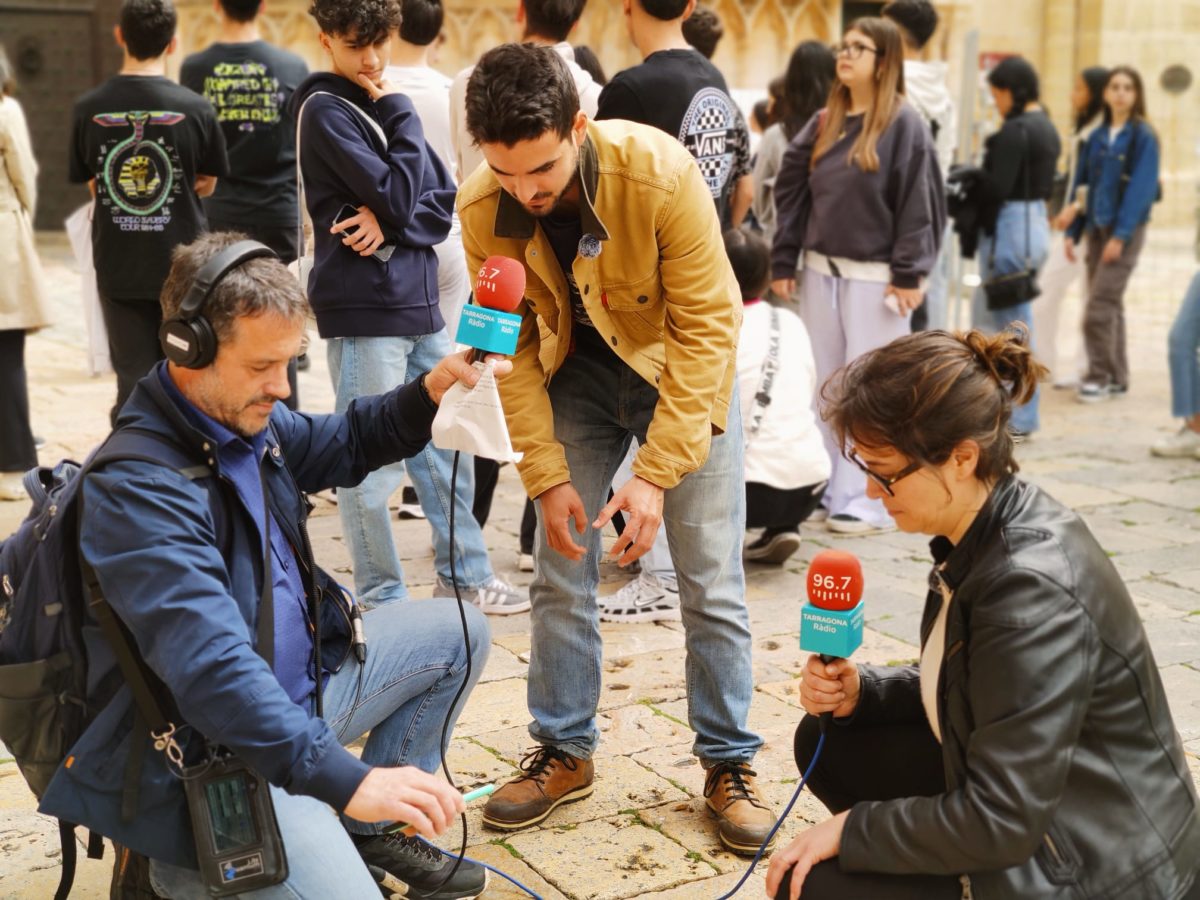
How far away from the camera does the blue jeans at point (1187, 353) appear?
25.0 ft

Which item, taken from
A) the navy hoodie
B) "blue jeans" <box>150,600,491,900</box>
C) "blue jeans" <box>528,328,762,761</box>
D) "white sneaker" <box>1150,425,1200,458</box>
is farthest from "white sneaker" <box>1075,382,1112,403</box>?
"blue jeans" <box>150,600,491,900</box>

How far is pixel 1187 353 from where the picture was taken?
301 inches

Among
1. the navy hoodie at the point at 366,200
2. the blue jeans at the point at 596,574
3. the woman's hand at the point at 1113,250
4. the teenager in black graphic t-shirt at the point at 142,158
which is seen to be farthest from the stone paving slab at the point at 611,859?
the woman's hand at the point at 1113,250

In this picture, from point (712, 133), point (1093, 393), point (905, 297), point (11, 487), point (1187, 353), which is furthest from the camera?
point (1093, 393)

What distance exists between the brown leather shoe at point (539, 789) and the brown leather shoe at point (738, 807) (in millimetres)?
325

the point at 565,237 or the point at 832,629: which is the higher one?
the point at 565,237

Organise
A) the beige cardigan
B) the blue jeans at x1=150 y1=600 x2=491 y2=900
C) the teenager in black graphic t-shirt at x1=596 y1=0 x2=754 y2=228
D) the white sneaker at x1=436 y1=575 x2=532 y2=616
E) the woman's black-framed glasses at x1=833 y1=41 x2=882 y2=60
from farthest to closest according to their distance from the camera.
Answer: the beige cardigan → the woman's black-framed glasses at x1=833 y1=41 x2=882 y2=60 → the white sneaker at x1=436 y1=575 x2=532 y2=616 → the teenager in black graphic t-shirt at x1=596 y1=0 x2=754 y2=228 → the blue jeans at x1=150 y1=600 x2=491 y2=900

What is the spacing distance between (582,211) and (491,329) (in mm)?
464

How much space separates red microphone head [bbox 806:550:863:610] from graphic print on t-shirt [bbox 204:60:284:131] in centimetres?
479

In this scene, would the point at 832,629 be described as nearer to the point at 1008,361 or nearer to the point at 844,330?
the point at 1008,361

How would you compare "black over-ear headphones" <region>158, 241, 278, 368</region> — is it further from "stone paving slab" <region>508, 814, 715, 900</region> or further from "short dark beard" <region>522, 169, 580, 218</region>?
"stone paving slab" <region>508, 814, 715, 900</region>

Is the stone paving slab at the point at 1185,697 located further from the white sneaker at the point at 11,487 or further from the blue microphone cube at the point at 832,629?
the white sneaker at the point at 11,487

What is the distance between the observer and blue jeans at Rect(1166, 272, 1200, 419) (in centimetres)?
762

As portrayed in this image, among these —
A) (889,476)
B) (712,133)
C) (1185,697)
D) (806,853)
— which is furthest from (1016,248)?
(806,853)
